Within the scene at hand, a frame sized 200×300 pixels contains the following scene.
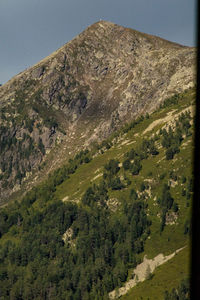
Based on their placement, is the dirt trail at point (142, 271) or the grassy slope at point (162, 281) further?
the dirt trail at point (142, 271)

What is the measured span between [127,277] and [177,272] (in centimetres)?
2652

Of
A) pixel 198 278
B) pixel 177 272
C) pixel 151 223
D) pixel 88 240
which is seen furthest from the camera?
pixel 88 240

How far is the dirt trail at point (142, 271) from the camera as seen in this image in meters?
153

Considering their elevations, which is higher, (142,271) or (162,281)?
(142,271)

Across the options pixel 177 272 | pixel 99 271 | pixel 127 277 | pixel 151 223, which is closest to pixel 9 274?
pixel 99 271

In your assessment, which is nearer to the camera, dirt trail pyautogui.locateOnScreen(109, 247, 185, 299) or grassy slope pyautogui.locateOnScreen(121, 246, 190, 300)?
grassy slope pyautogui.locateOnScreen(121, 246, 190, 300)

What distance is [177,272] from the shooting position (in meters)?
144

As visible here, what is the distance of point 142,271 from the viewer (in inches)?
6339

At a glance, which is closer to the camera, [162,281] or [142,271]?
[162,281]

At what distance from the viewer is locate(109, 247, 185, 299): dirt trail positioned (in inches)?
6019

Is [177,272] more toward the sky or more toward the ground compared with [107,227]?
more toward the ground

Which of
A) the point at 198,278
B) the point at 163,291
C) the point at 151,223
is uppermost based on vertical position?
the point at 198,278

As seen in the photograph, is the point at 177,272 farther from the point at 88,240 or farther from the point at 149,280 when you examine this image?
the point at 88,240

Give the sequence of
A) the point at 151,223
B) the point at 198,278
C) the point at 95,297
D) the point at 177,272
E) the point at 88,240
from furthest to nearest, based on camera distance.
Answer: the point at 88,240 → the point at 151,223 → the point at 95,297 → the point at 177,272 → the point at 198,278
